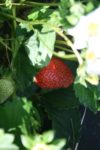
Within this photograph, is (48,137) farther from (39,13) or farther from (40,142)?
(39,13)

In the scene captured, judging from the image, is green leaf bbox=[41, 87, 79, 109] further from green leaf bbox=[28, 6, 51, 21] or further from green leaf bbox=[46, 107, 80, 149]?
green leaf bbox=[28, 6, 51, 21]

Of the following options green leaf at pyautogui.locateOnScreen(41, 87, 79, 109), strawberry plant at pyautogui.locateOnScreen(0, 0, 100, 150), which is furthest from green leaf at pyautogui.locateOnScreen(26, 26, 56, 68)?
Result: green leaf at pyautogui.locateOnScreen(41, 87, 79, 109)

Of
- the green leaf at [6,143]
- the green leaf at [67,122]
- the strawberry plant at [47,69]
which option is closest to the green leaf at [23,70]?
the strawberry plant at [47,69]

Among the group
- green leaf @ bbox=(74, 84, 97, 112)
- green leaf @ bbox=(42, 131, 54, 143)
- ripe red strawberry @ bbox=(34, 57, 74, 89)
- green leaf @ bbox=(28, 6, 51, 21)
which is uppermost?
green leaf @ bbox=(28, 6, 51, 21)

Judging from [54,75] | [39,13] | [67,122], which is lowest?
[67,122]

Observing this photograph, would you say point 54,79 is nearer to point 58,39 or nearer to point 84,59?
point 58,39

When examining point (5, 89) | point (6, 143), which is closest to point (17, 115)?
point (5, 89)

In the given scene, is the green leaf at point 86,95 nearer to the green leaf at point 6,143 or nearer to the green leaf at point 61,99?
the green leaf at point 61,99
